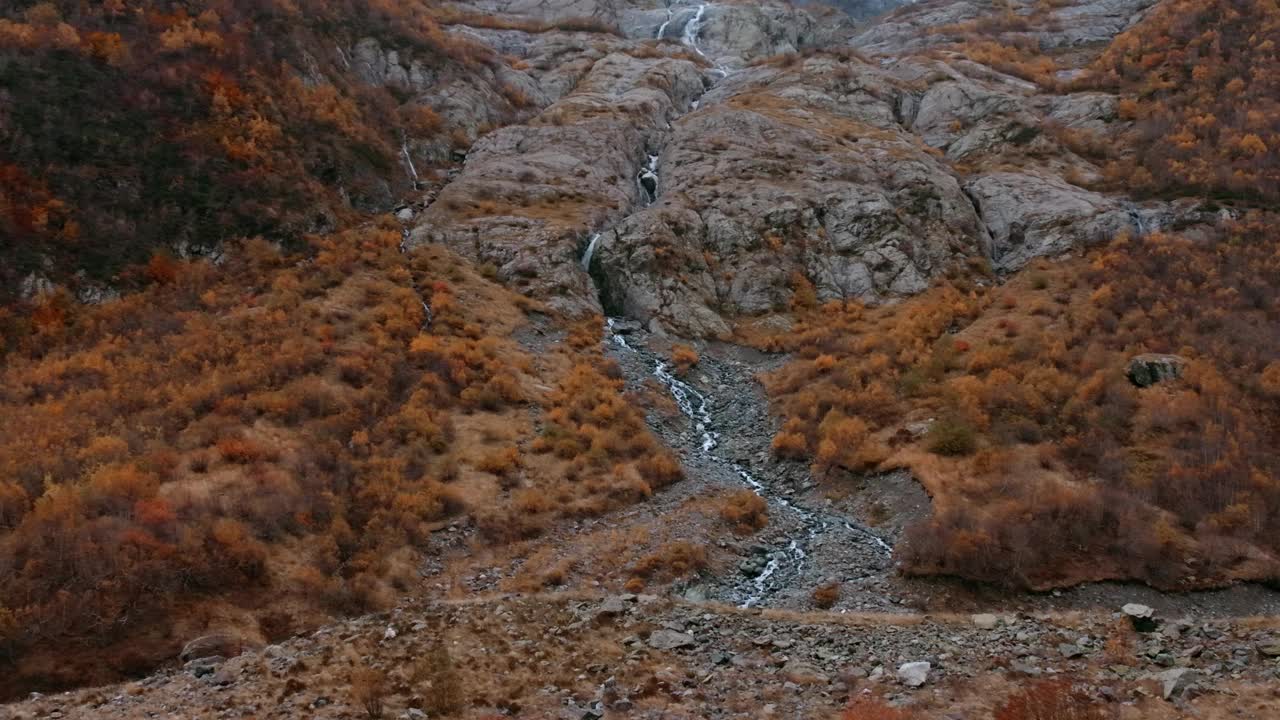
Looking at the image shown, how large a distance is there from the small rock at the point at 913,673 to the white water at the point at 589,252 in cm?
3082

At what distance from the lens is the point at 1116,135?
4784cm

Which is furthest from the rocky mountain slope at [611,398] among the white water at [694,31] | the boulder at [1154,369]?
the white water at [694,31]

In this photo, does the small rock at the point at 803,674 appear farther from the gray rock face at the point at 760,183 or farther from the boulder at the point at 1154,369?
the gray rock face at the point at 760,183

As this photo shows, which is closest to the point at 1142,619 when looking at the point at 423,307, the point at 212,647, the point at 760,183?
the point at 212,647

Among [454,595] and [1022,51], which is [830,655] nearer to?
[454,595]

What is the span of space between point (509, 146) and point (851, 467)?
121 ft

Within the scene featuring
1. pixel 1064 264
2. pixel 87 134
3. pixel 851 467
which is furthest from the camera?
pixel 1064 264

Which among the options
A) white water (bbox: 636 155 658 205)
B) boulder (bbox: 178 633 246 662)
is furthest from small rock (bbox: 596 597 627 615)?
white water (bbox: 636 155 658 205)

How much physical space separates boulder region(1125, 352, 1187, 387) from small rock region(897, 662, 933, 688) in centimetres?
1841

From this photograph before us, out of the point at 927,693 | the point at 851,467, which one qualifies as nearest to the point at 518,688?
the point at 927,693

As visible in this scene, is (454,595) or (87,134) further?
(87,134)

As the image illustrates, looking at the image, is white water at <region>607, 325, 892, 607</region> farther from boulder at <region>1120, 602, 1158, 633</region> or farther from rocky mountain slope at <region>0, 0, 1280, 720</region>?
boulder at <region>1120, 602, 1158, 633</region>

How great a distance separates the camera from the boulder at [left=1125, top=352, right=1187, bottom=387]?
81.1 feet

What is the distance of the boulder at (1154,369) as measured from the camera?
24.7m
